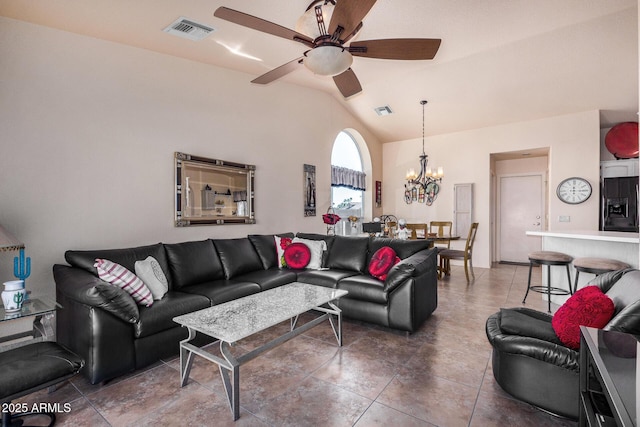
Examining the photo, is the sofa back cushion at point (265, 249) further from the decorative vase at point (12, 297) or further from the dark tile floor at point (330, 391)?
the decorative vase at point (12, 297)

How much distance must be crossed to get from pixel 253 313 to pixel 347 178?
4.54 m

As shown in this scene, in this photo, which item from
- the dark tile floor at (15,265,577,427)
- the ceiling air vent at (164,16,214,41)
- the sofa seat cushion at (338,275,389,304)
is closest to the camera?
Result: the dark tile floor at (15,265,577,427)

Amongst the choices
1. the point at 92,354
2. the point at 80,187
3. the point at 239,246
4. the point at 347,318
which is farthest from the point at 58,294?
the point at 347,318

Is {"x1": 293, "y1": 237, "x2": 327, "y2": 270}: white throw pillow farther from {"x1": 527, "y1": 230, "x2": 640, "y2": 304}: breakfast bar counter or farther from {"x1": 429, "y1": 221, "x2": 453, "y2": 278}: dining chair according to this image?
{"x1": 527, "y1": 230, "x2": 640, "y2": 304}: breakfast bar counter

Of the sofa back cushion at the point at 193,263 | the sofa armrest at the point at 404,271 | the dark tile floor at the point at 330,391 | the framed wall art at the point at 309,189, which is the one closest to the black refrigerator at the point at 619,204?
the dark tile floor at the point at 330,391

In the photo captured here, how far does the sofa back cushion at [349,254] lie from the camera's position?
3.84 meters

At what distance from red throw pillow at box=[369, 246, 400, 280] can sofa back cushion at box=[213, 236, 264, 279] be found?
1455 millimetres

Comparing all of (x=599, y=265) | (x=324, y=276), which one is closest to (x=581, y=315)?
(x=599, y=265)

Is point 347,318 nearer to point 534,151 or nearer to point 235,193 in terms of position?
point 235,193

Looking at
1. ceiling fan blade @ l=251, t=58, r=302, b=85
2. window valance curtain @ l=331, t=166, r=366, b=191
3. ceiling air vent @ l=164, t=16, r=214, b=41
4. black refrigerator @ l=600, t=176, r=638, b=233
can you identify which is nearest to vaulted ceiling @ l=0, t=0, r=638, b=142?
ceiling air vent @ l=164, t=16, r=214, b=41

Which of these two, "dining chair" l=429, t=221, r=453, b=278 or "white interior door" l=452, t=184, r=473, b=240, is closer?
"dining chair" l=429, t=221, r=453, b=278

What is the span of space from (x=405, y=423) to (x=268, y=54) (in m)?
3.84

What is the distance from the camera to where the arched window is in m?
6.16

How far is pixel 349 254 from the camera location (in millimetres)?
3947
